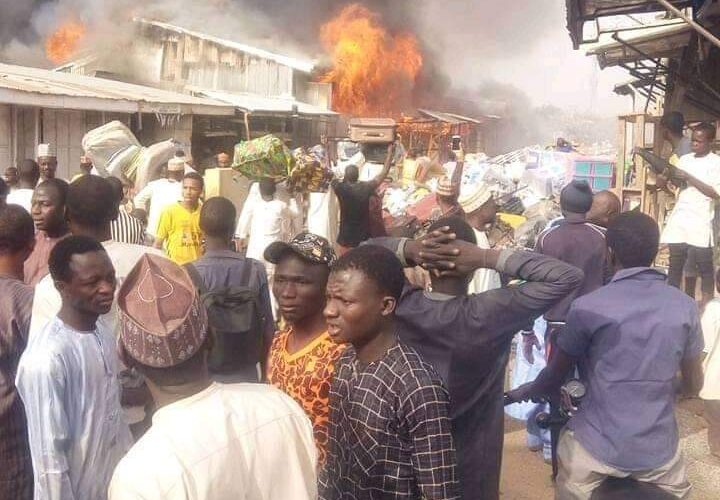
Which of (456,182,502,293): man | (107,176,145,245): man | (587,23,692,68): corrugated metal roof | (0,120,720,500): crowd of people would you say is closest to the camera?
(0,120,720,500): crowd of people

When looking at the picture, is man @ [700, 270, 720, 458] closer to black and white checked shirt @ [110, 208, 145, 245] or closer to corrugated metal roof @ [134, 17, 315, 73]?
black and white checked shirt @ [110, 208, 145, 245]

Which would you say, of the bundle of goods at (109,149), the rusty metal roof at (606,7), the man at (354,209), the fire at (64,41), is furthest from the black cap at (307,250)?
the fire at (64,41)

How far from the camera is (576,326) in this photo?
295cm

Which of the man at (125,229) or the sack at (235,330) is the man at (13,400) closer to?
the sack at (235,330)

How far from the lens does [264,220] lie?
7.21 metres

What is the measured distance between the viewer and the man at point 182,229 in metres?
5.89

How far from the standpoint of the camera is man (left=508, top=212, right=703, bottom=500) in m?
2.84

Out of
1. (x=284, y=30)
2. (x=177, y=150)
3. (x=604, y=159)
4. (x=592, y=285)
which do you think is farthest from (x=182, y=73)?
(x=592, y=285)

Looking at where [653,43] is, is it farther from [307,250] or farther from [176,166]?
[307,250]

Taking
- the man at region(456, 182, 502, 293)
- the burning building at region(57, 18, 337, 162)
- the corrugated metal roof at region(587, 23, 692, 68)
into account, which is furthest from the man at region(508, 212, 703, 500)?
the burning building at region(57, 18, 337, 162)

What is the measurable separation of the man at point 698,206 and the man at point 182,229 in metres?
4.09

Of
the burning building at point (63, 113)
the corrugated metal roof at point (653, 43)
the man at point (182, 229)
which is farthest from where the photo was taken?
the burning building at point (63, 113)

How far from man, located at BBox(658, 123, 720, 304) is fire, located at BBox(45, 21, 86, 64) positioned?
24190 mm

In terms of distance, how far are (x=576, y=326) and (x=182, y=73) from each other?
23694 mm
